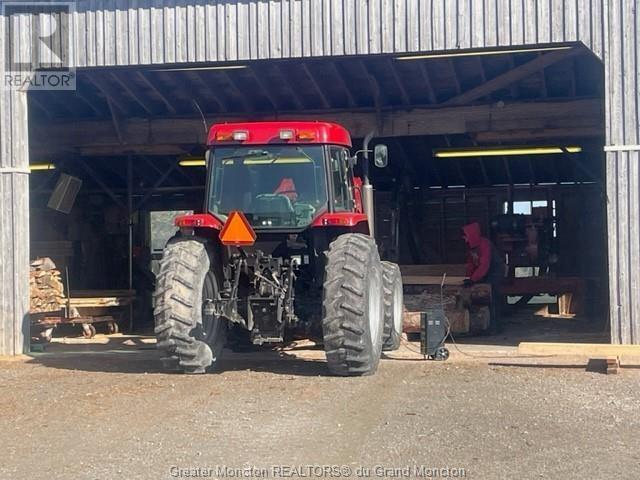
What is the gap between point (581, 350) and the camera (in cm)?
1109

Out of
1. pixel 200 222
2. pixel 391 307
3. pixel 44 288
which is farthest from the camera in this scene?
pixel 44 288

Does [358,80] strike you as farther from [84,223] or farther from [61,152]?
[84,223]

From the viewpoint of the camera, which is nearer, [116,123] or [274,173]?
[274,173]

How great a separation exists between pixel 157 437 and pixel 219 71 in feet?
27.3

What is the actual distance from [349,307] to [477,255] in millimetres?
6631

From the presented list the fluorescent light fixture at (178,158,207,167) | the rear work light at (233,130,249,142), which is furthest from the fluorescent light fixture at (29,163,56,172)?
the rear work light at (233,130,249,142)

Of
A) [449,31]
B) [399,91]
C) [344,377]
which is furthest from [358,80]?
[344,377]

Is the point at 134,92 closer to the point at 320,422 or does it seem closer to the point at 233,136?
the point at 233,136

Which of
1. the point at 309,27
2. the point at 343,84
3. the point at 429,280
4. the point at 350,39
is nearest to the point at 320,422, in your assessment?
the point at 350,39

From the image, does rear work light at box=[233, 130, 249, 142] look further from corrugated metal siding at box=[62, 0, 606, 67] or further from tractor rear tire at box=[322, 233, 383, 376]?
corrugated metal siding at box=[62, 0, 606, 67]

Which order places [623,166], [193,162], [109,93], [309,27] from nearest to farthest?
1. [623,166]
2. [309,27]
3. [109,93]
4. [193,162]

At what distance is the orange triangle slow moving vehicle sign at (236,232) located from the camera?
380 inches

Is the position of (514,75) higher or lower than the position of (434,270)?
higher

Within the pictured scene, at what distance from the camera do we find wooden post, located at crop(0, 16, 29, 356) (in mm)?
12781
